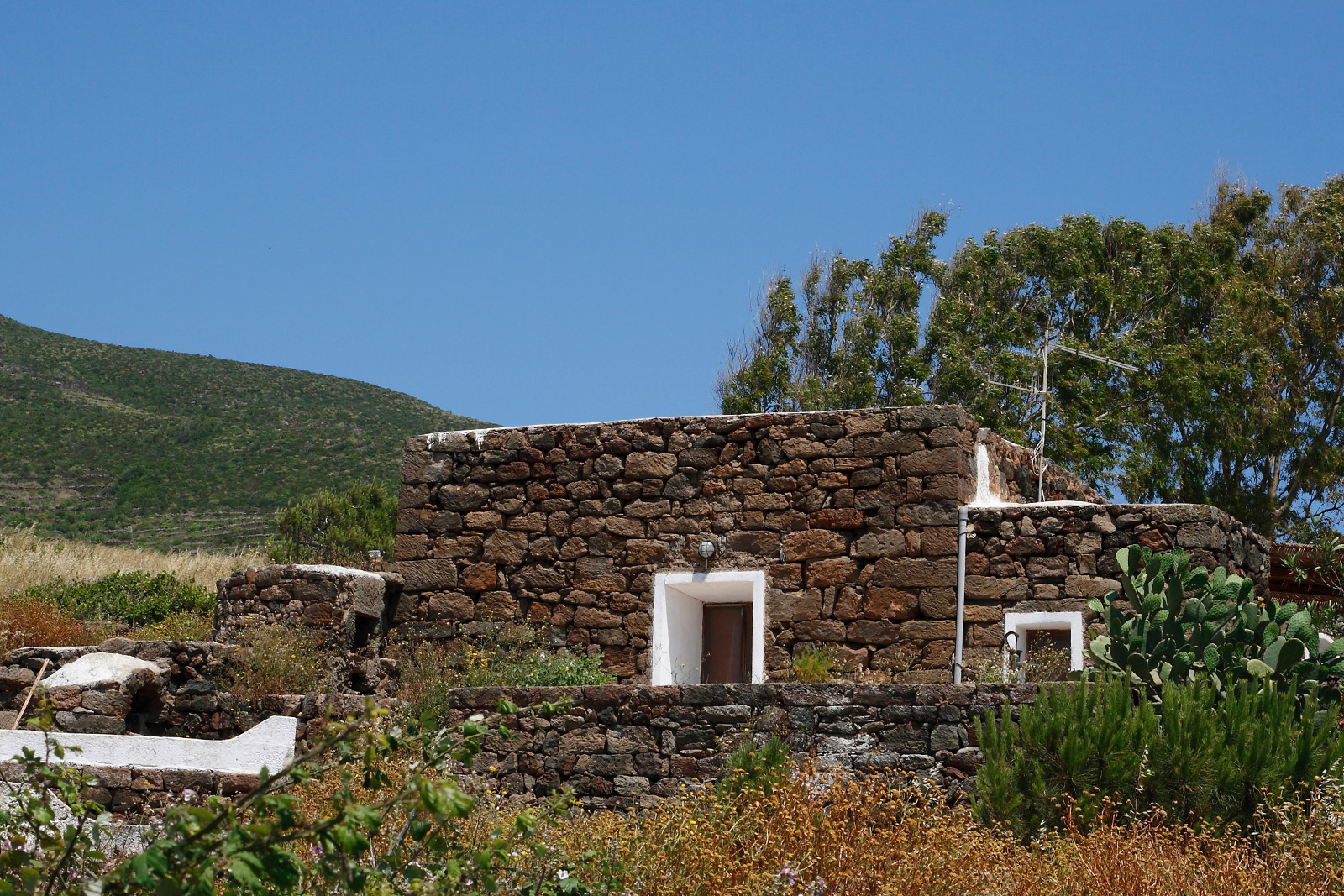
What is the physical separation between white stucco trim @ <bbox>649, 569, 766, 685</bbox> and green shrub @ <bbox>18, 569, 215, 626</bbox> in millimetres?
7154

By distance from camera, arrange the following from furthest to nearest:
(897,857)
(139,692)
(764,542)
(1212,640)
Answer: (764,542) → (139,692) → (1212,640) → (897,857)

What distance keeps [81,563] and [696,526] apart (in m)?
11.7

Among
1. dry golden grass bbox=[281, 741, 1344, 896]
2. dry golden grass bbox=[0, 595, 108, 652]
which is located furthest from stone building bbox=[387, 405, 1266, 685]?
dry golden grass bbox=[281, 741, 1344, 896]

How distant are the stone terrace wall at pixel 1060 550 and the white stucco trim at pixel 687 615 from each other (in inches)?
70.5

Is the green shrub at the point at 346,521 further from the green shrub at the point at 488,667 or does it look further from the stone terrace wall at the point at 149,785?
the stone terrace wall at the point at 149,785

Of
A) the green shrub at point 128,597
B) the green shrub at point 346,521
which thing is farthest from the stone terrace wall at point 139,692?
the green shrub at point 346,521

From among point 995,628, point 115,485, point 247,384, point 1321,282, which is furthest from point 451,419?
point 995,628

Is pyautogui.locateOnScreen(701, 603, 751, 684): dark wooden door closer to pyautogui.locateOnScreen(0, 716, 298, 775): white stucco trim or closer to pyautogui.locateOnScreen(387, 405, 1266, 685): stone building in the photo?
pyautogui.locateOnScreen(387, 405, 1266, 685): stone building

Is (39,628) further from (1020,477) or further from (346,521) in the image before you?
(346,521)

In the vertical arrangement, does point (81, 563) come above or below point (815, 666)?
above

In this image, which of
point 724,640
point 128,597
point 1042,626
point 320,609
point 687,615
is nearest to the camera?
point 1042,626

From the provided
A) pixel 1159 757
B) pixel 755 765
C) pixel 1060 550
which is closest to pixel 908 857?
pixel 1159 757

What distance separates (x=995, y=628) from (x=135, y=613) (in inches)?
428

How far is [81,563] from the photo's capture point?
65.1 feet
